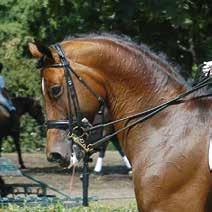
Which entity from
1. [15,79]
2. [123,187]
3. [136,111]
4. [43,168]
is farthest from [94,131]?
[15,79]

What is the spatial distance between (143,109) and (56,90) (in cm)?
56

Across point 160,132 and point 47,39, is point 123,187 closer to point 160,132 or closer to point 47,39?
point 47,39

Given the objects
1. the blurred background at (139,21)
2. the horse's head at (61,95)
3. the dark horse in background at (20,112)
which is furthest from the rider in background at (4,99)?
the horse's head at (61,95)

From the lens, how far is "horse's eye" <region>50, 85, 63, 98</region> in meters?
5.09

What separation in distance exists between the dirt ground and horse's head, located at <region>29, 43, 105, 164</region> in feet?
22.5

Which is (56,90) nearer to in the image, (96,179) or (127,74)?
(127,74)

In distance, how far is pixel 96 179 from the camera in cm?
1636

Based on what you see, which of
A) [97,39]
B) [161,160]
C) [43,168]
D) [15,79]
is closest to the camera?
[161,160]

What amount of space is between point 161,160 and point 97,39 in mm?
920

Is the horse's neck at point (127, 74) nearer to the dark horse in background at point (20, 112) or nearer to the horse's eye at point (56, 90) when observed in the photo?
the horse's eye at point (56, 90)

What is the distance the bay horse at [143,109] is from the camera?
191 inches

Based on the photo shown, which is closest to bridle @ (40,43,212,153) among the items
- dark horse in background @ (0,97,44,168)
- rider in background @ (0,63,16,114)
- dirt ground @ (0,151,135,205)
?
dirt ground @ (0,151,135,205)

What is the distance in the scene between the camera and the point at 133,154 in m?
5.06

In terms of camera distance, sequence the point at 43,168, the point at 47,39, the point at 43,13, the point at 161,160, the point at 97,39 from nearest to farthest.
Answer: the point at 161,160 → the point at 97,39 → the point at 43,13 → the point at 47,39 → the point at 43,168
